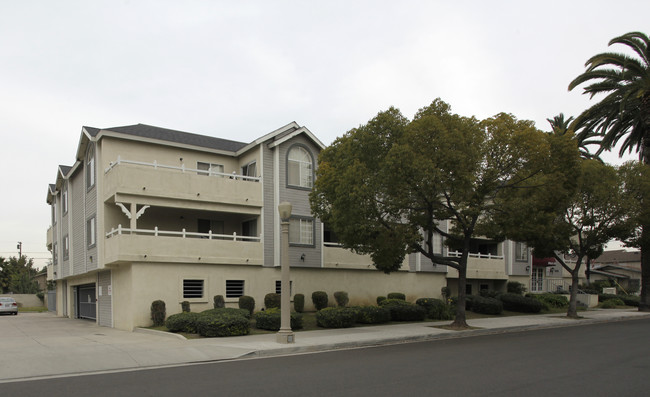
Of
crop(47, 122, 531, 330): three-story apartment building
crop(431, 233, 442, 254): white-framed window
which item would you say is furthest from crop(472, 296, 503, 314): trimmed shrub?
crop(431, 233, 442, 254): white-framed window

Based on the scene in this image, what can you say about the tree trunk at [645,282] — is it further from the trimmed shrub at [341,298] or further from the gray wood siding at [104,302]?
the gray wood siding at [104,302]

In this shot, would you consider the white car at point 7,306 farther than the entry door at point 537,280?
No

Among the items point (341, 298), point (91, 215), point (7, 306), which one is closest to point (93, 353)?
point (91, 215)

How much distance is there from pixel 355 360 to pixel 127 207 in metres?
15.7

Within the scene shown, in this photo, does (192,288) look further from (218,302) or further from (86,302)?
(86,302)

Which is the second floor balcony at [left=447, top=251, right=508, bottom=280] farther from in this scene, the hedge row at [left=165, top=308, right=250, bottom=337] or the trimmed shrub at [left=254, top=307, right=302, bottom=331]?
the hedge row at [left=165, top=308, right=250, bottom=337]

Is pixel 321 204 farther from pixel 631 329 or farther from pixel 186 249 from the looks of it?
pixel 631 329

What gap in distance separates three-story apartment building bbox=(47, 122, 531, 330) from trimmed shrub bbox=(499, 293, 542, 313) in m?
5.58

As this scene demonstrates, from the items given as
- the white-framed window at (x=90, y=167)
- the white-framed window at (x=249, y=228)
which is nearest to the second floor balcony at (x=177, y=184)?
the white-framed window at (x=249, y=228)

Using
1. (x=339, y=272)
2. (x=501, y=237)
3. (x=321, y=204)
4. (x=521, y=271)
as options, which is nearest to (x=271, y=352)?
(x=321, y=204)

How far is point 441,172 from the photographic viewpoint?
19.4 m

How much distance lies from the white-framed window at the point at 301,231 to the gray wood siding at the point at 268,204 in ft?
3.30

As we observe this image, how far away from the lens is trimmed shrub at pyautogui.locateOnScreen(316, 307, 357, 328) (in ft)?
71.0

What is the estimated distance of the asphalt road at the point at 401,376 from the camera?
31.4 ft
